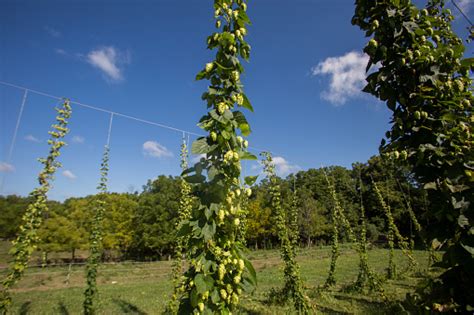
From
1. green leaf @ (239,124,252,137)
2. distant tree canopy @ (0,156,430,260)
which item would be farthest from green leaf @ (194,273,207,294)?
distant tree canopy @ (0,156,430,260)

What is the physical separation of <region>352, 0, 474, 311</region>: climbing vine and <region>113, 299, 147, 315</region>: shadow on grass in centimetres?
1001

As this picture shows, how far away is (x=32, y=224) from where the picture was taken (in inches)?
186

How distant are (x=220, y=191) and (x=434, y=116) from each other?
201 cm

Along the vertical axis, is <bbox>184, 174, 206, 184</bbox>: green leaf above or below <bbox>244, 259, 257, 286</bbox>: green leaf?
above

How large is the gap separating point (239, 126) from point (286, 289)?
784 centimetres

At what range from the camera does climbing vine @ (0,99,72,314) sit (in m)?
4.54

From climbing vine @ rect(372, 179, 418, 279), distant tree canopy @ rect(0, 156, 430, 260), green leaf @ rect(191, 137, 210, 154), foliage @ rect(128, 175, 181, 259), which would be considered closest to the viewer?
green leaf @ rect(191, 137, 210, 154)

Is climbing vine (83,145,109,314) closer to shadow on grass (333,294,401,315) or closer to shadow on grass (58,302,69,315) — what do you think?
shadow on grass (58,302,69,315)

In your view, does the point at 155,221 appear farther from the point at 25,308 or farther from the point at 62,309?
the point at 62,309

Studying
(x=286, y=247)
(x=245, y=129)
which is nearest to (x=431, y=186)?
(x=245, y=129)

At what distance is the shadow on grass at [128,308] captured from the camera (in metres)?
9.20

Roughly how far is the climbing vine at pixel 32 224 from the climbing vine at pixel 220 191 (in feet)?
14.4

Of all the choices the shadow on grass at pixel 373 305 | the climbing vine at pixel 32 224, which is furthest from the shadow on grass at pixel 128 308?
the shadow on grass at pixel 373 305

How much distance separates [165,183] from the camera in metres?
48.6
